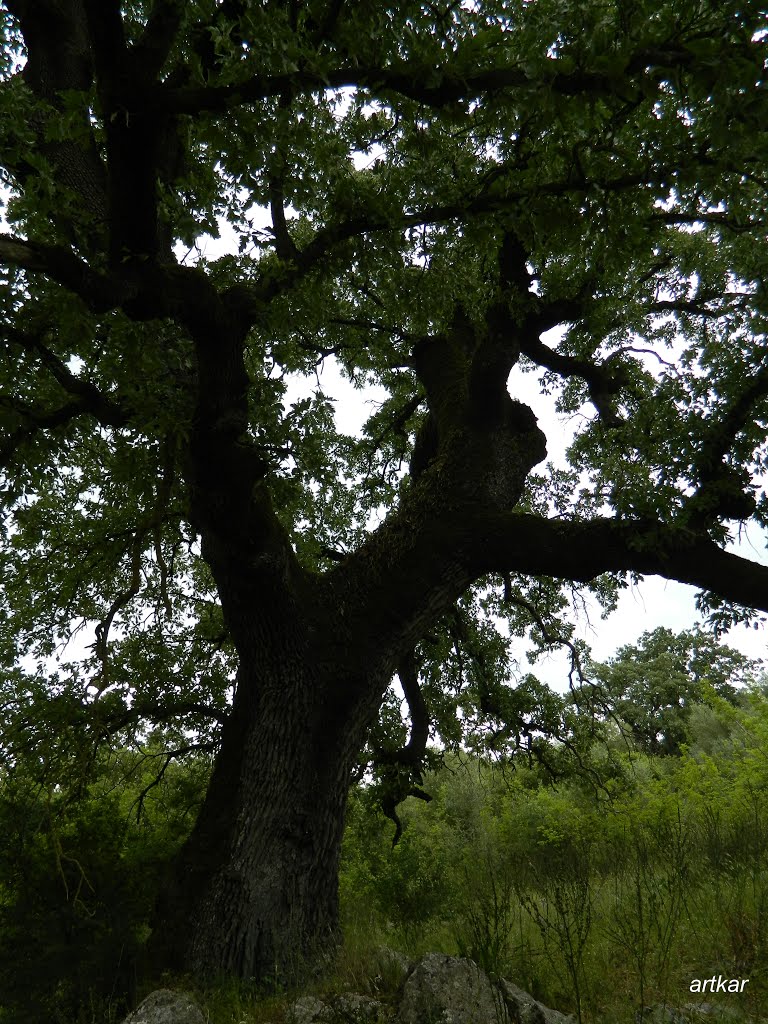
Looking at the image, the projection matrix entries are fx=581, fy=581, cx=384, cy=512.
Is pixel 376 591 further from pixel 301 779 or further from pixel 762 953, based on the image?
pixel 762 953

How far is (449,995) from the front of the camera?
327 cm

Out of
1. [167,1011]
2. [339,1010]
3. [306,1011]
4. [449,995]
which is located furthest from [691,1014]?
[167,1011]

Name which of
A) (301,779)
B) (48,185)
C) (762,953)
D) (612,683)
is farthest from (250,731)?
(612,683)

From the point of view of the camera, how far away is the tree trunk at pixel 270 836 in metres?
4.36

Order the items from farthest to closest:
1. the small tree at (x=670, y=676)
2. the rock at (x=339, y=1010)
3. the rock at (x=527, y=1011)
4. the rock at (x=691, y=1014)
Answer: the small tree at (x=670, y=676) < the rock at (x=339, y=1010) < the rock at (x=527, y=1011) < the rock at (x=691, y=1014)

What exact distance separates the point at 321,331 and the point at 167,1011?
7341 millimetres

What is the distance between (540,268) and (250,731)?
6.31 metres

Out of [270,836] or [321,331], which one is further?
[321,331]

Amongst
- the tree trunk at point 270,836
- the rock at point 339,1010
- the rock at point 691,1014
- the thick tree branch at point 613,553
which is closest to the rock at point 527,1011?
the rock at point 691,1014

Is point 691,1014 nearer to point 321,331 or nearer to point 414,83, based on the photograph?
point 414,83

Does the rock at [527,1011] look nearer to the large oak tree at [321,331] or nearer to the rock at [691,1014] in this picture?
the rock at [691,1014]

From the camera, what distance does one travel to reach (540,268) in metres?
7.31

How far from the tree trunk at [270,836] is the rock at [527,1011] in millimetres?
1726

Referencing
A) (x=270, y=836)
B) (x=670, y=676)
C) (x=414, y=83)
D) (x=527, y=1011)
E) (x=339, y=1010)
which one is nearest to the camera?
(x=414, y=83)
